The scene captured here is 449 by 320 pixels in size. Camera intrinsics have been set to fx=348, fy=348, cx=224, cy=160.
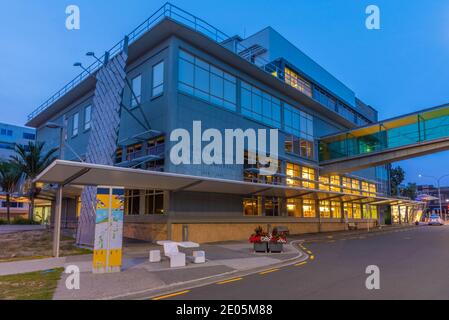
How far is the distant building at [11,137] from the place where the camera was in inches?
3150

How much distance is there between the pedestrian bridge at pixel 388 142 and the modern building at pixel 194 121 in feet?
6.45

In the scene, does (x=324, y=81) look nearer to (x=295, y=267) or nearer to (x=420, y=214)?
(x=295, y=267)

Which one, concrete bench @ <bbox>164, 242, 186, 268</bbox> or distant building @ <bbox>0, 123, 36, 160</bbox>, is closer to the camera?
concrete bench @ <bbox>164, 242, 186, 268</bbox>

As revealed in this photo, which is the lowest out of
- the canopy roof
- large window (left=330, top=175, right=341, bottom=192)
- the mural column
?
the canopy roof

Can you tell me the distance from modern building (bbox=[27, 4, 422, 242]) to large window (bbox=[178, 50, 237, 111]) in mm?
81

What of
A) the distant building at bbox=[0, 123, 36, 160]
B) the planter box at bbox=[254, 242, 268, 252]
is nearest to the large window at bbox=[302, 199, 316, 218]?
the planter box at bbox=[254, 242, 268, 252]

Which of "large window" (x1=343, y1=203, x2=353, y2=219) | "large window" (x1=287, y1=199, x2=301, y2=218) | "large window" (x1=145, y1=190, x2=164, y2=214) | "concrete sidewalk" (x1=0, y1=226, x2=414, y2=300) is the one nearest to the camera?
"concrete sidewalk" (x1=0, y1=226, x2=414, y2=300)

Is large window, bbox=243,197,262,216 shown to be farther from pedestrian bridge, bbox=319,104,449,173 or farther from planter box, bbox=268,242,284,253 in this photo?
pedestrian bridge, bbox=319,104,449,173

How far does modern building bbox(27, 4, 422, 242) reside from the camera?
23.0 metres

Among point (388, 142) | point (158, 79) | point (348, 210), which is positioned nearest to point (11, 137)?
point (158, 79)
